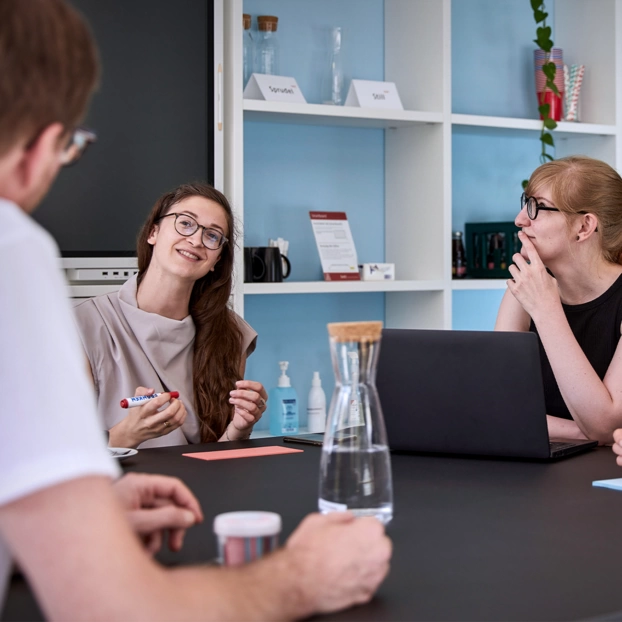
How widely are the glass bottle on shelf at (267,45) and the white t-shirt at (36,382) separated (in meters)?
2.78

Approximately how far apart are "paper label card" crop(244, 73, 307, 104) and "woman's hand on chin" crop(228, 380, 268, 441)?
1.44 metres

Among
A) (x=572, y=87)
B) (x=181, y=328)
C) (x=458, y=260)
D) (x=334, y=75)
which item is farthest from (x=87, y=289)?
(x=572, y=87)

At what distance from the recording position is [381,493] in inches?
44.6

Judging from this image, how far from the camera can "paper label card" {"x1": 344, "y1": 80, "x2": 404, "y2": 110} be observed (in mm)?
3469

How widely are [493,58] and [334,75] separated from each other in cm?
89

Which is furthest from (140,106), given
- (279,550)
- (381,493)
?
(279,550)

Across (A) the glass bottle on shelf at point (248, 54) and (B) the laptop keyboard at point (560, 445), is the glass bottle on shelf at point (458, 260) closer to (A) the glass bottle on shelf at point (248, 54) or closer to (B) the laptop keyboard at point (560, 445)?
(A) the glass bottle on shelf at point (248, 54)

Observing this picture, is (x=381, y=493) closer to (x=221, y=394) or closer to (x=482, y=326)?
(x=221, y=394)

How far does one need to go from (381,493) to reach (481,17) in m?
3.29

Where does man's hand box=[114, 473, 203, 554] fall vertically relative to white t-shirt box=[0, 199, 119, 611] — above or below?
below

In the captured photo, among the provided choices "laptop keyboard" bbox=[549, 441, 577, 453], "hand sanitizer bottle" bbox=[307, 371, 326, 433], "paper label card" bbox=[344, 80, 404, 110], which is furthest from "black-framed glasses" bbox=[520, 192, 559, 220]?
"hand sanitizer bottle" bbox=[307, 371, 326, 433]

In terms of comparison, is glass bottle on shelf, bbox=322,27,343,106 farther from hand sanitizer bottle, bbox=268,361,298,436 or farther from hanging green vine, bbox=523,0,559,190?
hand sanitizer bottle, bbox=268,361,298,436

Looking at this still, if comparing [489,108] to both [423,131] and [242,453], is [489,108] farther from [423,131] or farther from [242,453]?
[242,453]

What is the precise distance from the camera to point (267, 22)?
11.0 ft
